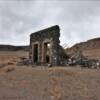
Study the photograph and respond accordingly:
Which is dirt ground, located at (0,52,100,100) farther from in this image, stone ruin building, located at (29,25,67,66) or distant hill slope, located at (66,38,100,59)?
distant hill slope, located at (66,38,100,59)

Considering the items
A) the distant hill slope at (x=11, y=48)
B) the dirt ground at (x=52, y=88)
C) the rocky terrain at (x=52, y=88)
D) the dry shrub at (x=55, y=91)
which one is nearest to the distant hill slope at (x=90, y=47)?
the distant hill slope at (x=11, y=48)

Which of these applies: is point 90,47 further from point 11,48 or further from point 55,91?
point 55,91

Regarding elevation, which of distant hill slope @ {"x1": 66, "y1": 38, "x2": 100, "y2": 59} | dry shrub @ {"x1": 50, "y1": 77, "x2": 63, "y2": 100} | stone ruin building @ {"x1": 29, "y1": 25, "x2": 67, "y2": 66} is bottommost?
dry shrub @ {"x1": 50, "y1": 77, "x2": 63, "y2": 100}

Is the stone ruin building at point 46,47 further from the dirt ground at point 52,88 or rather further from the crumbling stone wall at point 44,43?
the dirt ground at point 52,88

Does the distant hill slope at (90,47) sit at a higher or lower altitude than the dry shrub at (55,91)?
higher

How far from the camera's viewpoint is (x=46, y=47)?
22.0 meters

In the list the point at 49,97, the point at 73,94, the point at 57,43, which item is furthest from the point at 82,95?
the point at 57,43

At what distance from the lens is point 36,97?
26.4 ft

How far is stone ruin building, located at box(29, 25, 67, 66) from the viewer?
20.1 m

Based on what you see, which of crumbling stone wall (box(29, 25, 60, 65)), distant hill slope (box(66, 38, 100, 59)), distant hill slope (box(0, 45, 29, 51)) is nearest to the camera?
crumbling stone wall (box(29, 25, 60, 65))

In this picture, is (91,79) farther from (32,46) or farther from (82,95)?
(32,46)

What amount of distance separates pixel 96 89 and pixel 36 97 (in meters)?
2.23

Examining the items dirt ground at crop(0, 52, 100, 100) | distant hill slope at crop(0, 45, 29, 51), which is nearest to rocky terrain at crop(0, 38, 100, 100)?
dirt ground at crop(0, 52, 100, 100)

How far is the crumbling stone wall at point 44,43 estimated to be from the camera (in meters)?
20.1
